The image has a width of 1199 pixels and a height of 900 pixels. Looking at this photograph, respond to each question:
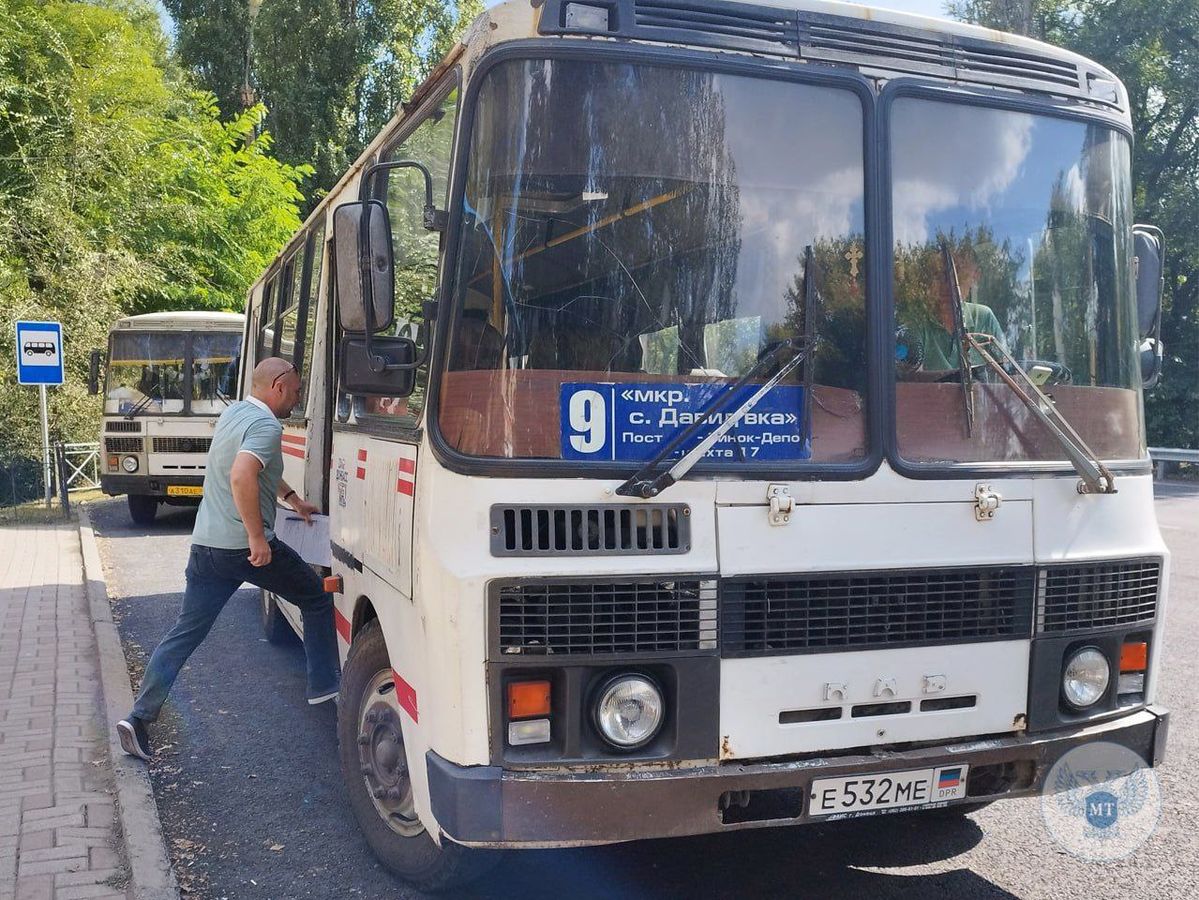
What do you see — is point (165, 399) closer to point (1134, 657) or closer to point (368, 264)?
point (368, 264)

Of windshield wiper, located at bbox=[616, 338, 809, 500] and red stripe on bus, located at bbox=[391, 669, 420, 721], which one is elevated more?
windshield wiper, located at bbox=[616, 338, 809, 500]

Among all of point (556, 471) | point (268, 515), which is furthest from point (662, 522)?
point (268, 515)

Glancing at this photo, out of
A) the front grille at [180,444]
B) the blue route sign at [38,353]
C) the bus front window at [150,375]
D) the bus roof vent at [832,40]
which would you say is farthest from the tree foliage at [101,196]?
the bus roof vent at [832,40]

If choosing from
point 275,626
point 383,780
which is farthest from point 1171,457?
point 383,780

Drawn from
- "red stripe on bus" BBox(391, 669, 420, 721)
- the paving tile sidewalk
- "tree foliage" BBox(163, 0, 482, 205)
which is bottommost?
the paving tile sidewalk

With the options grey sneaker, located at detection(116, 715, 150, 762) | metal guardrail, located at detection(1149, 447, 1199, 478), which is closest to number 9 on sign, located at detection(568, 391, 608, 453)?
grey sneaker, located at detection(116, 715, 150, 762)

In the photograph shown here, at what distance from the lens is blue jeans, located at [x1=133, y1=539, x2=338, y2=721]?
5.34 m

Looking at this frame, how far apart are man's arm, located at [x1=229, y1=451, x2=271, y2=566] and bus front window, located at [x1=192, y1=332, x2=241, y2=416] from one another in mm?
10797

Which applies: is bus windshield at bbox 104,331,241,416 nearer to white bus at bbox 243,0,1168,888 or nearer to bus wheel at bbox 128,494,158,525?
bus wheel at bbox 128,494,158,525

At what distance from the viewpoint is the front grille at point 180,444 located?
49.6 ft

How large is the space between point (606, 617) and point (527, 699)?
33cm

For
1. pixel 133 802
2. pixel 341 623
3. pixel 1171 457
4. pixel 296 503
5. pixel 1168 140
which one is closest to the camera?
pixel 133 802

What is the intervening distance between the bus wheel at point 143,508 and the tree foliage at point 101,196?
20.1 feet

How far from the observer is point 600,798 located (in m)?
3.21
